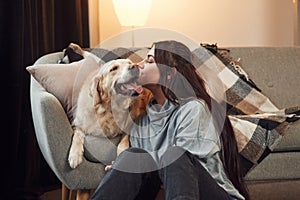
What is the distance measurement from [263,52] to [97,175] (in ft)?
4.56

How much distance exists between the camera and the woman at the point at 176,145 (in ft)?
4.43

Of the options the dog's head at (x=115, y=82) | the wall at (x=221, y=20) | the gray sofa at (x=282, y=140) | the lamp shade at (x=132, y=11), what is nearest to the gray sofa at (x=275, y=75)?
the gray sofa at (x=282, y=140)

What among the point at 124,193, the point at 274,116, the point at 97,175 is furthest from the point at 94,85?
the point at 274,116

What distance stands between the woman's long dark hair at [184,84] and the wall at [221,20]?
1858 millimetres

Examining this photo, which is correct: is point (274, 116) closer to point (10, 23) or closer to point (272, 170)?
point (272, 170)

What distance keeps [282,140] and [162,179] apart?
31.2 inches

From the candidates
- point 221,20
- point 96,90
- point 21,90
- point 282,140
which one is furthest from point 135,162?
point 221,20

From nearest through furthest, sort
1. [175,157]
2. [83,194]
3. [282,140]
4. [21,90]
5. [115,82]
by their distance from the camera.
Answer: [175,157]
[115,82]
[83,194]
[282,140]
[21,90]

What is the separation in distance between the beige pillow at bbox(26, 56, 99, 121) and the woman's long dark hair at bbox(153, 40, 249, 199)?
41cm

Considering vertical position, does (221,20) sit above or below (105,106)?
above

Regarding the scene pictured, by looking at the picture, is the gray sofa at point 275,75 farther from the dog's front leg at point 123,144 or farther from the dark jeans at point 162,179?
the dark jeans at point 162,179

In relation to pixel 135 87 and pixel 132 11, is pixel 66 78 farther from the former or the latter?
pixel 132 11

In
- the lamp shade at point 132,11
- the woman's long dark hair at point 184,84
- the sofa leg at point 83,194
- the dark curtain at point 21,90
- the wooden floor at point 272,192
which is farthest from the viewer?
the lamp shade at point 132,11

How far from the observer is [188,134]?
Answer: 1.46m
